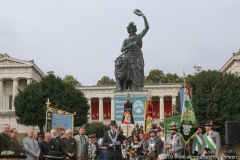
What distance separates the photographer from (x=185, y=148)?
13977 mm

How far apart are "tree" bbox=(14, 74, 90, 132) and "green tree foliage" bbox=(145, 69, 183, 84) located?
1686 inches

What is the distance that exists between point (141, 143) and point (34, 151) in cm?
413

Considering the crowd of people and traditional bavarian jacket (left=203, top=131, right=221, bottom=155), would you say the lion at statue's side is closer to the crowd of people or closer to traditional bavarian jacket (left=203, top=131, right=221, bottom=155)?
the crowd of people

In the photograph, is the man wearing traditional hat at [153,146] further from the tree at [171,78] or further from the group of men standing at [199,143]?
the tree at [171,78]

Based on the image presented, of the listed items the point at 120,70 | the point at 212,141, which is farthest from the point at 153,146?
the point at 120,70

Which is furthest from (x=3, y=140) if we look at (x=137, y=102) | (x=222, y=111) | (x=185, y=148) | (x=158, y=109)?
(x=158, y=109)

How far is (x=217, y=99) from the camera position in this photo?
50656 mm

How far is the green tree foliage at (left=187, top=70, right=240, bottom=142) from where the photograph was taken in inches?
1945

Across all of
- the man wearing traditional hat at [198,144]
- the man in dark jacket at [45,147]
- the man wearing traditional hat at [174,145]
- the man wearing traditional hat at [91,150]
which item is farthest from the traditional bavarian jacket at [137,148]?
the man in dark jacket at [45,147]

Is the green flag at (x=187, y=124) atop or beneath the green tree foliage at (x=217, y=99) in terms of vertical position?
beneath

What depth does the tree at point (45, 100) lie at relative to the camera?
195 ft

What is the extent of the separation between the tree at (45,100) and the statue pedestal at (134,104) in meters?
33.2

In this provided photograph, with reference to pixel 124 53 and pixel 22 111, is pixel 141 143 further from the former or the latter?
pixel 22 111

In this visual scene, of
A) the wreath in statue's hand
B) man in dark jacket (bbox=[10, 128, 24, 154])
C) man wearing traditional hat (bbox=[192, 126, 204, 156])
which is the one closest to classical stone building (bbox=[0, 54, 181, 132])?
the wreath in statue's hand
